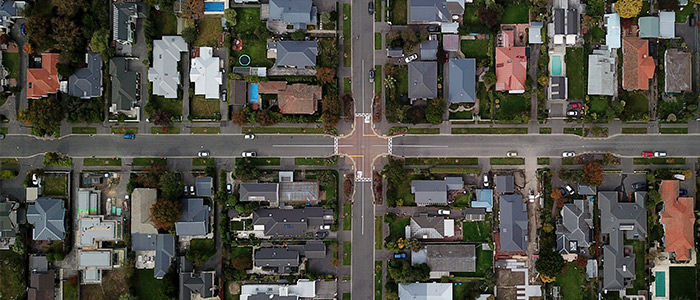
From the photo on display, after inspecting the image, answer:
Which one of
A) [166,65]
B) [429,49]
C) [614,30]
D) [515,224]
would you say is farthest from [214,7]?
[614,30]

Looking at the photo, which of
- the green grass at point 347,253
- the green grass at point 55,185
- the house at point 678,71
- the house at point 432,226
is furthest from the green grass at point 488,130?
the green grass at point 55,185

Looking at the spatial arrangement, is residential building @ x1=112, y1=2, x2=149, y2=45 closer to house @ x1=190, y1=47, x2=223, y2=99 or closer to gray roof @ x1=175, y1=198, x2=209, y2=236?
house @ x1=190, y1=47, x2=223, y2=99

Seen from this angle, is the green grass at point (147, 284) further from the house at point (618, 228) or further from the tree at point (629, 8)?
the tree at point (629, 8)

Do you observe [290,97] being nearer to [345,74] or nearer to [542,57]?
[345,74]

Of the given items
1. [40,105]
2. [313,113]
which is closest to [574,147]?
[313,113]

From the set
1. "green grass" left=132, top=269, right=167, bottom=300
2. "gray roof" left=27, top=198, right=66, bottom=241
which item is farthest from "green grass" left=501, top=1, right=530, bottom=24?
"gray roof" left=27, top=198, right=66, bottom=241
